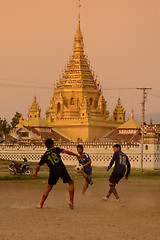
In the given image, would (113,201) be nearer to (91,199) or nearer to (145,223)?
(91,199)

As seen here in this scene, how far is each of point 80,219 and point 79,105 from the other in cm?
5800

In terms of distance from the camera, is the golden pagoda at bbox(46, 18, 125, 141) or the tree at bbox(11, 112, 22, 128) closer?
the golden pagoda at bbox(46, 18, 125, 141)

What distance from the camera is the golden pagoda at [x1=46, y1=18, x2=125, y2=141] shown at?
215 ft

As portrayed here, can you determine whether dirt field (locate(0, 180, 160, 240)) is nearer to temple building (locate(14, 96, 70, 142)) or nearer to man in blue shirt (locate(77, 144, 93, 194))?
man in blue shirt (locate(77, 144, 93, 194))

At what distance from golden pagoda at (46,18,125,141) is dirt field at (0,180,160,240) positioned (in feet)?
162

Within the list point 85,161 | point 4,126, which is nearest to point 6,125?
point 4,126

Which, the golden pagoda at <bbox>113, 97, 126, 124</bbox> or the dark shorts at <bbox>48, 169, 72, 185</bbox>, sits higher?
the golden pagoda at <bbox>113, 97, 126, 124</bbox>

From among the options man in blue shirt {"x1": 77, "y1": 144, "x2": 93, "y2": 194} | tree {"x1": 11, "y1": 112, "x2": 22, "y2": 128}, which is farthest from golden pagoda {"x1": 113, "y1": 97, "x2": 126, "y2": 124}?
man in blue shirt {"x1": 77, "y1": 144, "x2": 93, "y2": 194}

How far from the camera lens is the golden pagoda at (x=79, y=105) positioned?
215ft

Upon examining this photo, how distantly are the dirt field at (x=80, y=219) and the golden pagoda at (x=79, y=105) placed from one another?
49455 mm

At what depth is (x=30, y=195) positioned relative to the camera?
53.5 ft

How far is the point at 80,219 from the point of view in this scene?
1094 cm

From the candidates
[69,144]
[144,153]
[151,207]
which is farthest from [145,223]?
[69,144]

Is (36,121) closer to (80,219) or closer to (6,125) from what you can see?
(6,125)
